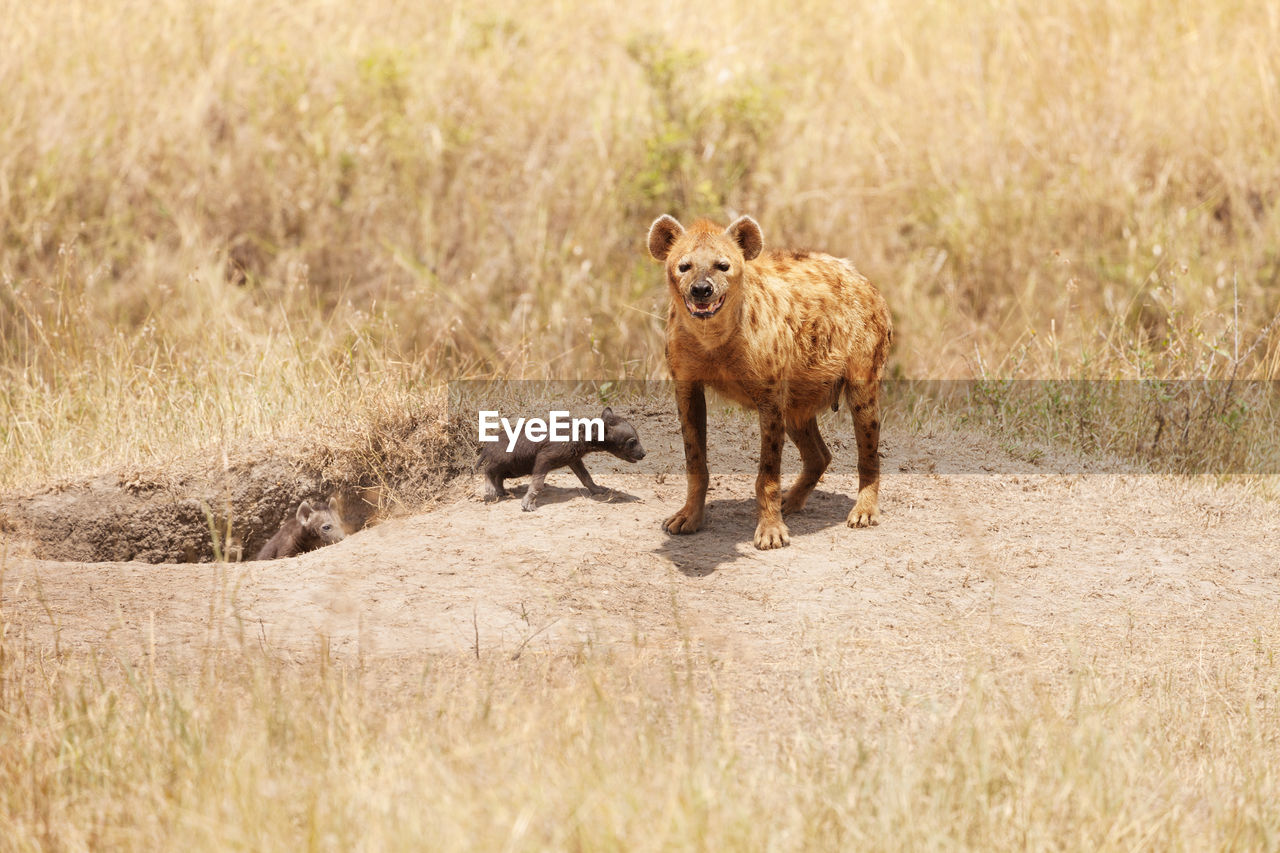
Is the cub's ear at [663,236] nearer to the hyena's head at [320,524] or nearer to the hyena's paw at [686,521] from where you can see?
the hyena's paw at [686,521]

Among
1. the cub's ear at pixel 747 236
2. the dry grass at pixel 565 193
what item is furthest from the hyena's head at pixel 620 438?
the dry grass at pixel 565 193

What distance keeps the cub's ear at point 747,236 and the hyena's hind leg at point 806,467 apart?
1.02 m

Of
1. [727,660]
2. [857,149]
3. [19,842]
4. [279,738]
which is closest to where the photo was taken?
[19,842]

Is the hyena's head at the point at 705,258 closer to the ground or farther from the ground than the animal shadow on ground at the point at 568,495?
farther from the ground

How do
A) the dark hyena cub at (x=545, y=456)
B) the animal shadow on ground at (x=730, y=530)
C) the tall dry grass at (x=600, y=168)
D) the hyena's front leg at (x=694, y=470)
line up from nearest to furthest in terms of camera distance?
the animal shadow on ground at (x=730, y=530)
the hyena's front leg at (x=694, y=470)
the dark hyena cub at (x=545, y=456)
the tall dry grass at (x=600, y=168)

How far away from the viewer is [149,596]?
5.10 metres

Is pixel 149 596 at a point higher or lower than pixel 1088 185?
lower

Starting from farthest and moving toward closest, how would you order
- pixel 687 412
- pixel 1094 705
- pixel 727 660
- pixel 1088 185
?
pixel 1088 185
pixel 687 412
pixel 727 660
pixel 1094 705

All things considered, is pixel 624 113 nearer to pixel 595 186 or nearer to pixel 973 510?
pixel 595 186

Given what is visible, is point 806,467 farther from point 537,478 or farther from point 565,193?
point 565,193

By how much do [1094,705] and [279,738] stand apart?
8.37ft

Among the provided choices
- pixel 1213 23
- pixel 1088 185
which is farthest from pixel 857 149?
pixel 1213 23

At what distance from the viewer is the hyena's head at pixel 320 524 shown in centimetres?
626

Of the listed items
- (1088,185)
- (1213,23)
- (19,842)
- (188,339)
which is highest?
(1213,23)
